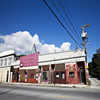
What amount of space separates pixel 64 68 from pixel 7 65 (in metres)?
20.1

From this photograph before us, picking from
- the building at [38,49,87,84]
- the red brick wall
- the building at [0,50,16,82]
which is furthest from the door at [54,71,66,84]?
the building at [0,50,16,82]

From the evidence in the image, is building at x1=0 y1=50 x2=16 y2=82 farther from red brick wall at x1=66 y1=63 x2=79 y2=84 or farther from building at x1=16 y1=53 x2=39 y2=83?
red brick wall at x1=66 y1=63 x2=79 y2=84

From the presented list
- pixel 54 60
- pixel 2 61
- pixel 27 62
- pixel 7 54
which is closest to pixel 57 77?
pixel 54 60

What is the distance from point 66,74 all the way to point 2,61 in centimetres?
2416

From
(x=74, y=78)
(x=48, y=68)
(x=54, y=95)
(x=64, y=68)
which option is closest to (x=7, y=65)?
(x=48, y=68)

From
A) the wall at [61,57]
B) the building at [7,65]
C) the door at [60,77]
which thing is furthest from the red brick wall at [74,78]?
the building at [7,65]

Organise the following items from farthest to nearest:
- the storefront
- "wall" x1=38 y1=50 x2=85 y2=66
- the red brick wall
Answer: the storefront
"wall" x1=38 y1=50 x2=85 y2=66
the red brick wall

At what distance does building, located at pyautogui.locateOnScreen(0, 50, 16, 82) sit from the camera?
102 ft

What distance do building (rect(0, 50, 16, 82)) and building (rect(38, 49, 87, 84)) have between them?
12.3 meters

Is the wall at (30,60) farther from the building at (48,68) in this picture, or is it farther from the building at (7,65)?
the building at (7,65)

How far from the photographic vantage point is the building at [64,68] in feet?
62.2

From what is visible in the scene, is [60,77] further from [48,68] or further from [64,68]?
[48,68]

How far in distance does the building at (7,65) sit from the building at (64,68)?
40.4 feet

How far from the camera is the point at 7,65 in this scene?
3241 centimetres
